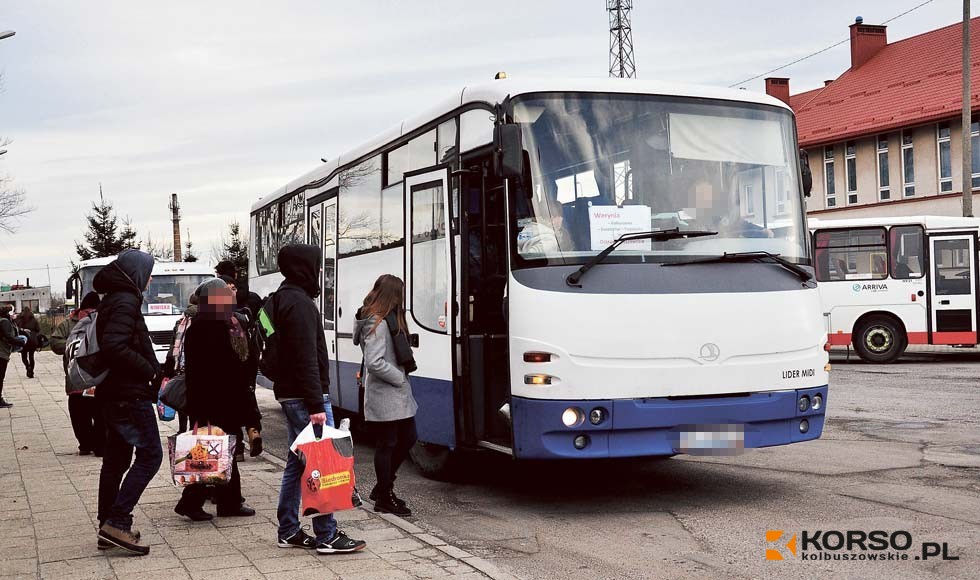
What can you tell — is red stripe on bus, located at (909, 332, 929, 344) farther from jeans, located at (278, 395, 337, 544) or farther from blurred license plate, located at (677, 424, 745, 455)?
jeans, located at (278, 395, 337, 544)

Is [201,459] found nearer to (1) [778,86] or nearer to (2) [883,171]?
(2) [883,171]

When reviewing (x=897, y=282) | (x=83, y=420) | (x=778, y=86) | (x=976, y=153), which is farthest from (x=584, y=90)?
(x=778, y=86)

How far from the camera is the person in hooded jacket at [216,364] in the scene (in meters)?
7.58

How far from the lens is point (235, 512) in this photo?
7.92 m

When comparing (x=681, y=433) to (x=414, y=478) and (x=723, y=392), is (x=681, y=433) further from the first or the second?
(x=414, y=478)

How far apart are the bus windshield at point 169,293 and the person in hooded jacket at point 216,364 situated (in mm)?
19406

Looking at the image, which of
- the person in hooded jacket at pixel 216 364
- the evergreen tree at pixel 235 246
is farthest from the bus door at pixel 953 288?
the evergreen tree at pixel 235 246

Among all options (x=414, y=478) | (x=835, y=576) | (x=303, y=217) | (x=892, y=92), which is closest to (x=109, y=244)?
(x=892, y=92)

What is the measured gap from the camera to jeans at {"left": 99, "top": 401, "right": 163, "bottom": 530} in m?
6.73

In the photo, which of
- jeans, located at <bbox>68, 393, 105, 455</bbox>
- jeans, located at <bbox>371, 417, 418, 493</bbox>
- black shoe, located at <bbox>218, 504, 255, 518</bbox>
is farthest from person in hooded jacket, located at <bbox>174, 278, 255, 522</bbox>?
jeans, located at <bbox>68, 393, 105, 455</bbox>

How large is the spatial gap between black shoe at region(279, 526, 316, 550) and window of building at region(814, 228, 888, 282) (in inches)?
741

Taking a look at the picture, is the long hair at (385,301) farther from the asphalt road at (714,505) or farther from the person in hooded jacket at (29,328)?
the person in hooded jacket at (29,328)

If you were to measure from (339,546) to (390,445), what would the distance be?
139 cm

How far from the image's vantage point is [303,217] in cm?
1392
